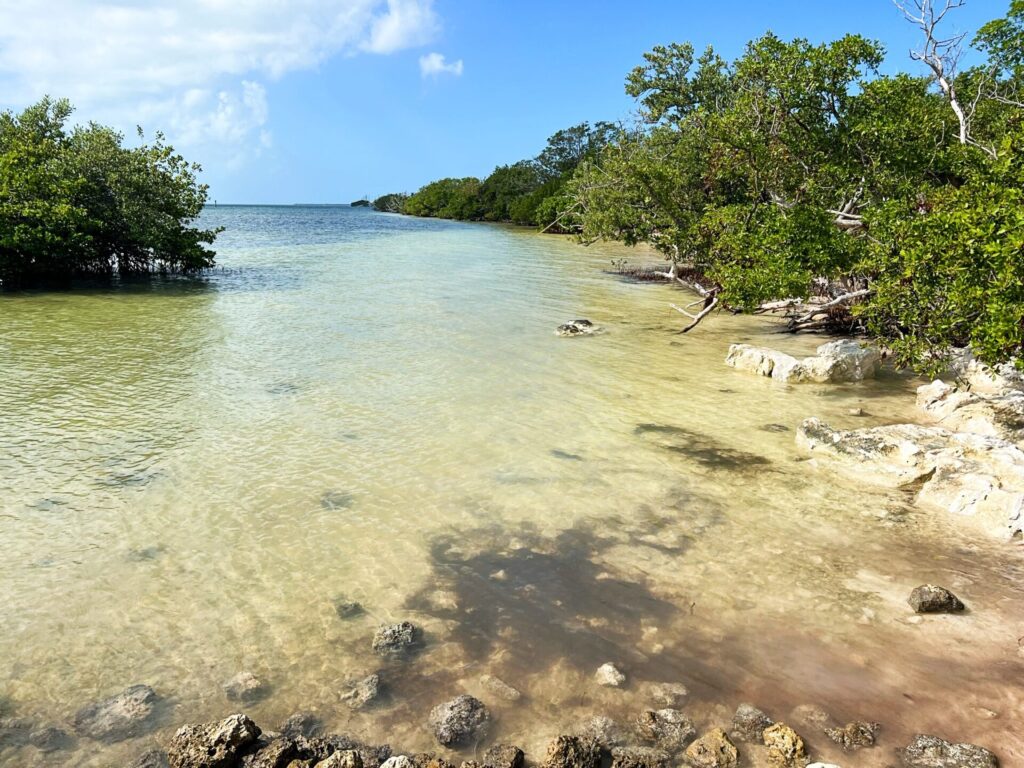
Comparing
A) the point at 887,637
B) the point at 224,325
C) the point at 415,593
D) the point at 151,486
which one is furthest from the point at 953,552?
the point at 224,325

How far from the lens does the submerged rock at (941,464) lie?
763 cm

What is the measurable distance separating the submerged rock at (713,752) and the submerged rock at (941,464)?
513 cm

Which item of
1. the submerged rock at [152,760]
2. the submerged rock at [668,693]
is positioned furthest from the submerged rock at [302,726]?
the submerged rock at [668,693]

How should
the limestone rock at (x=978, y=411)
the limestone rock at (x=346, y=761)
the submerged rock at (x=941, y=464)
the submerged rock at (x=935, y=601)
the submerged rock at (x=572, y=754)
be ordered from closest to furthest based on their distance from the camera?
the limestone rock at (x=346, y=761) < the submerged rock at (x=572, y=754) < the submerged rock at (x=935, y=601) < the submerged rock at (x=941, y=464) < the limestone rock at (x=978, y=411)

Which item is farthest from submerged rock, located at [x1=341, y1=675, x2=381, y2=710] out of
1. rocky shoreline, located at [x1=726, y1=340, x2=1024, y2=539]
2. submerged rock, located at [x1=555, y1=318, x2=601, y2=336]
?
submerged rock, located at [x1=555, y1=318, x2=601, y2=336]

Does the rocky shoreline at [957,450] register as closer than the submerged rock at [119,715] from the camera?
No

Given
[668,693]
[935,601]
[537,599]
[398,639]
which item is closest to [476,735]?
[398,639]

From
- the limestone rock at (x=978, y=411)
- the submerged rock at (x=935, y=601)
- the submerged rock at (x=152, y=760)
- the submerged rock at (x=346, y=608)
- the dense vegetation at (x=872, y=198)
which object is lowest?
the submerged rock at (x=152, y=760)

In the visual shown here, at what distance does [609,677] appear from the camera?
5.21 m

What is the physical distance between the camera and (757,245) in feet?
48.5

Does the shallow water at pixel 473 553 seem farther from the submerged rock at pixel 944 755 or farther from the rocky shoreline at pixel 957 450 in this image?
the rocky shoreline at pixel 957 450

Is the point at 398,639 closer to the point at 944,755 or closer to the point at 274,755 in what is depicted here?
the point at 274,755

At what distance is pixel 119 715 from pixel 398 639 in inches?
84.5

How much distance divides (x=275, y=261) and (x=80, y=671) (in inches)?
1442
